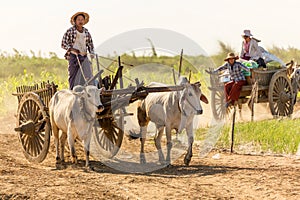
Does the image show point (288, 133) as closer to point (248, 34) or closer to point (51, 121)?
point (248, 34)

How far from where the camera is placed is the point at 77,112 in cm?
783

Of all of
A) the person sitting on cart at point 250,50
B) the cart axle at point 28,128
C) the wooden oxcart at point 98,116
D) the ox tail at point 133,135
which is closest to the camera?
the wooden oxcart at point 98,116

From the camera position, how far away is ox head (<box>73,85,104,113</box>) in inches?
296

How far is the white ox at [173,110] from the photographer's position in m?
7.77

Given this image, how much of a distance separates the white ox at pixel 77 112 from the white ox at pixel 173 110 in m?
1.11

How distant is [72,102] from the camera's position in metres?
7.92

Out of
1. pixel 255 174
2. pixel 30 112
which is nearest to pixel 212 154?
pixel 255 174

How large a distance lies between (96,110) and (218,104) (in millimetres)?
6531

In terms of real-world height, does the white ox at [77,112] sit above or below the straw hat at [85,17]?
below

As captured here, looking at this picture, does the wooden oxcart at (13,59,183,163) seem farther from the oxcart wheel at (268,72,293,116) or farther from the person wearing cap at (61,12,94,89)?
the oxcart wheel at (268,72,293,116)

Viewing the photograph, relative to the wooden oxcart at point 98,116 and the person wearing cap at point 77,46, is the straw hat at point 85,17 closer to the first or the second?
the person wearing cap at point 77,46

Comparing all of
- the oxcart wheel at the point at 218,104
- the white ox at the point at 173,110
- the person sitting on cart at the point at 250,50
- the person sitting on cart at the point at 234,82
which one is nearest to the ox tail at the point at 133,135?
the white ox at the point at 173,110

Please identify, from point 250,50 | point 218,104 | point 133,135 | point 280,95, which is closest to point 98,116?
point 133,135

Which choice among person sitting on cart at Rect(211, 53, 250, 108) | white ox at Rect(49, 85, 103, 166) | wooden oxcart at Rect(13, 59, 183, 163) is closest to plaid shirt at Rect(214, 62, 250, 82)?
person sitting on cart at Rect(211, 53, 250, 108)
